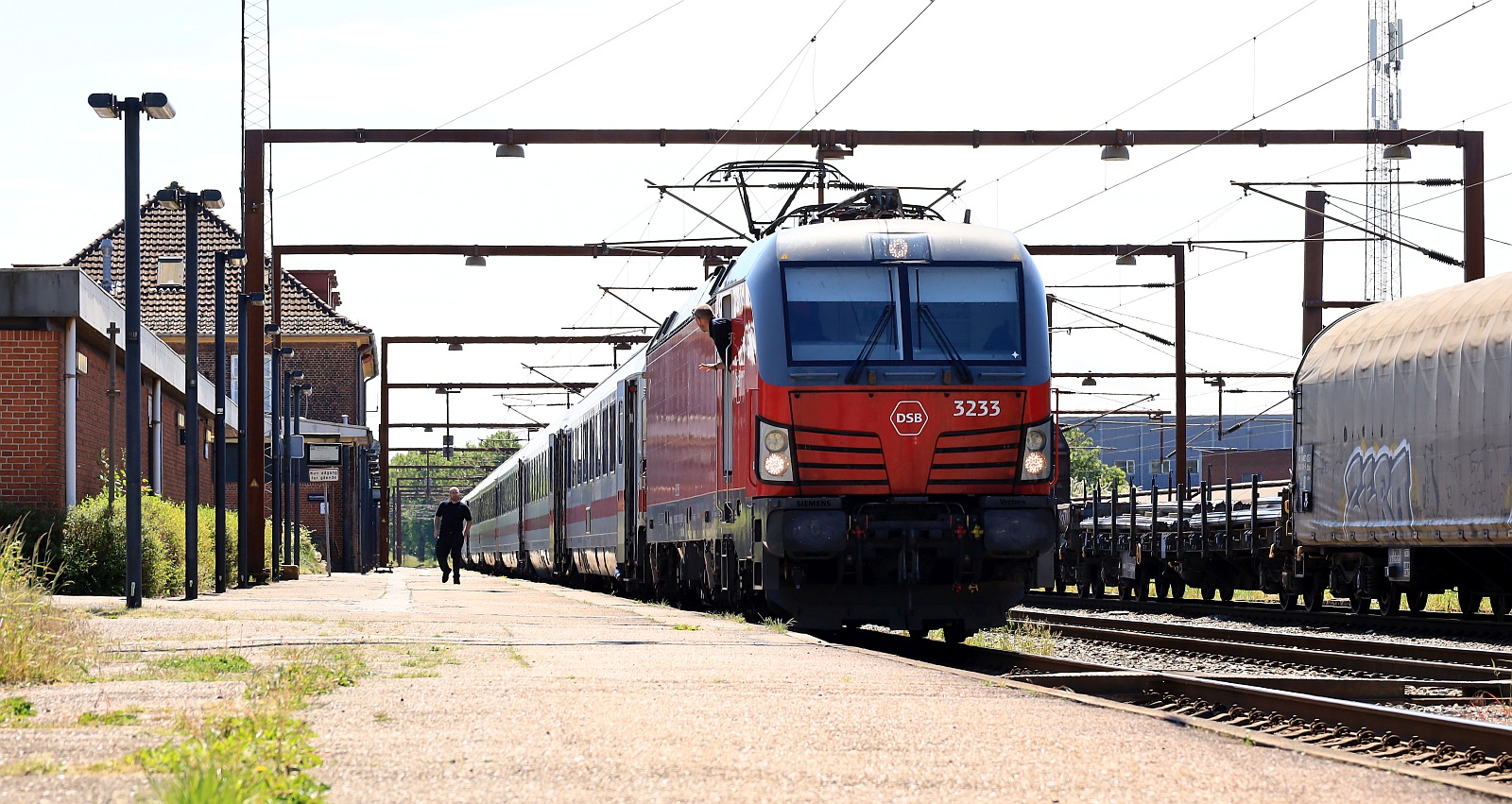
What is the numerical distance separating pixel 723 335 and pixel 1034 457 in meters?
2.96

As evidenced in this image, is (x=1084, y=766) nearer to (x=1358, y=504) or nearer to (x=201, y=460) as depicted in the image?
(x=1358, y=504)

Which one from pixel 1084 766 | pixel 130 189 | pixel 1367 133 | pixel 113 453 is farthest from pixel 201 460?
pixel 1084 766

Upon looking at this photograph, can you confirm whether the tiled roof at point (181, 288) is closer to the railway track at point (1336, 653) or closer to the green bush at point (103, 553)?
the green bush at point (103, 553)

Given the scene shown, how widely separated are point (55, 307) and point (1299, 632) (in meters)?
14.9

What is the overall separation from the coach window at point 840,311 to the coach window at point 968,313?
0.21 meters

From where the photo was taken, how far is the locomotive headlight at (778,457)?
14102 mm

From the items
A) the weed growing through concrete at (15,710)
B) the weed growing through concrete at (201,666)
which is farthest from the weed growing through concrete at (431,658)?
the weed growing through concrete at (15,710)

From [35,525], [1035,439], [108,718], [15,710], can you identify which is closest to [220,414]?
[35,525]

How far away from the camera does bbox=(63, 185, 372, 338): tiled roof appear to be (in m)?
52.7

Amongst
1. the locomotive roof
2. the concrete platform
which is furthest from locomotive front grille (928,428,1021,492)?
the locomotive roof

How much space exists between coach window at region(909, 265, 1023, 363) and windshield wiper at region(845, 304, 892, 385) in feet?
0.69

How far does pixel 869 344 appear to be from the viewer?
14.4m

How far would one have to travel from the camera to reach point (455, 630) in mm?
14750

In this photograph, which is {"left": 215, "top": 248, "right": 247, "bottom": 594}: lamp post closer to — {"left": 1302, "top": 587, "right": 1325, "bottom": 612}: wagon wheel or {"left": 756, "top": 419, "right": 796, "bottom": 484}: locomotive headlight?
{"left": 756, "top": 419, "right": 796, "bottom": 484}: locomotive headlight
